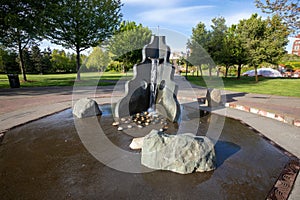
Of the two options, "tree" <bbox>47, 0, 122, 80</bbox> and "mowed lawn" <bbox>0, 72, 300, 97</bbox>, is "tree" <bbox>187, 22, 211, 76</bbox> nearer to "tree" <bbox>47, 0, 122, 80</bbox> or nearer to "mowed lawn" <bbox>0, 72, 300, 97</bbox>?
"mowed lawn" <bbox>0, 72, 300, 97</bbox>

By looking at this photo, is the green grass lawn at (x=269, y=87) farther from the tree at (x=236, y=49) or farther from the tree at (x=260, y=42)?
the tree at (x=236, y=49)

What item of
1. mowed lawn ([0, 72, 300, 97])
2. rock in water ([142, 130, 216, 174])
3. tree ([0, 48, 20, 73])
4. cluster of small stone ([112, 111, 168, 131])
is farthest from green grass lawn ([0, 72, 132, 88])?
rock in water ([142, 130, 216, 174])

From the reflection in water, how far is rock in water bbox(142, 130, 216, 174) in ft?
0.42

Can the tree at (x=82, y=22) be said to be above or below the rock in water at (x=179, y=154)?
above

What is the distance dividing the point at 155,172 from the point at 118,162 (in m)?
0.84

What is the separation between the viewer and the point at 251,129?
580cm

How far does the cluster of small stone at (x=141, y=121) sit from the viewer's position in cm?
592

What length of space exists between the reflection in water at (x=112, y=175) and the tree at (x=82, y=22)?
15910mm

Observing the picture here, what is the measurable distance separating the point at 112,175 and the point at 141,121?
3.25 metres

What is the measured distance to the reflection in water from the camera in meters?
2.78

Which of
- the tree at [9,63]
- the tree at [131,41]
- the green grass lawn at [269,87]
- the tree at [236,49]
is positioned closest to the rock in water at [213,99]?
the green grass lawn at [269,87]

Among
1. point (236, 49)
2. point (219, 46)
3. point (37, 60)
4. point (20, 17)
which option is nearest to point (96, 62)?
point (37, 60)

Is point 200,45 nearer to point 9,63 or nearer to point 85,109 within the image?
point 85,109

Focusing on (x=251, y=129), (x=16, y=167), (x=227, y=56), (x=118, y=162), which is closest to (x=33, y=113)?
(x=16, y=167)
